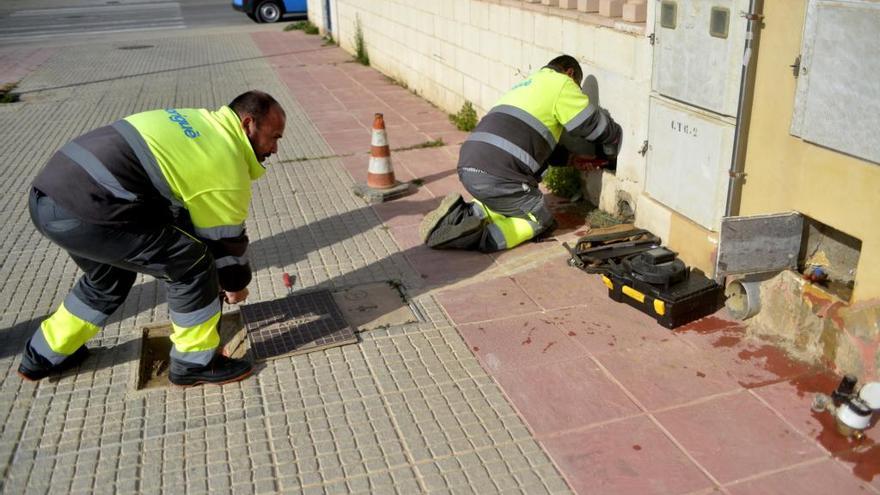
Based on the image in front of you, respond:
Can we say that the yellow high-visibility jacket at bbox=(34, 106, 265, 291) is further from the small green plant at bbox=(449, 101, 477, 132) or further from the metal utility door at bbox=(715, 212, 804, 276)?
the small green plant at bbox=(449, 101, 477, 132)

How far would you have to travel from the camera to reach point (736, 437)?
136 inches

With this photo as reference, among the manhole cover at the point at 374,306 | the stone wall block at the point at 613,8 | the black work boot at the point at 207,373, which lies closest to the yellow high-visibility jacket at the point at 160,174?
the black work boot at the point at 207,373

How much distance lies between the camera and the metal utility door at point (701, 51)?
167 inches

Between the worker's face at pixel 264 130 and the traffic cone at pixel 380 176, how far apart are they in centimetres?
288

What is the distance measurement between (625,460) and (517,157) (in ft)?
9.39

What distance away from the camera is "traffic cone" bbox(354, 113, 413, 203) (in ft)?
22.6

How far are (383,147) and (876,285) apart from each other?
4303 mm

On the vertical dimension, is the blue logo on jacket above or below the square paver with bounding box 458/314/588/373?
above

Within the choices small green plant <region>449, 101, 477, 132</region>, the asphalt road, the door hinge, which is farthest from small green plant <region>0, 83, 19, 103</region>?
the door hinge

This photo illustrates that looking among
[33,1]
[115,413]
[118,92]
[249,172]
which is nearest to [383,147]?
[249,172]

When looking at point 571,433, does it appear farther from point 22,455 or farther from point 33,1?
point 33,1

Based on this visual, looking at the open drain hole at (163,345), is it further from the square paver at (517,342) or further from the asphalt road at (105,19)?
the asphalt road at (105,19)

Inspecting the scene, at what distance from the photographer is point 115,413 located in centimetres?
384

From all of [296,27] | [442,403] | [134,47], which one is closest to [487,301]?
[442,403]
